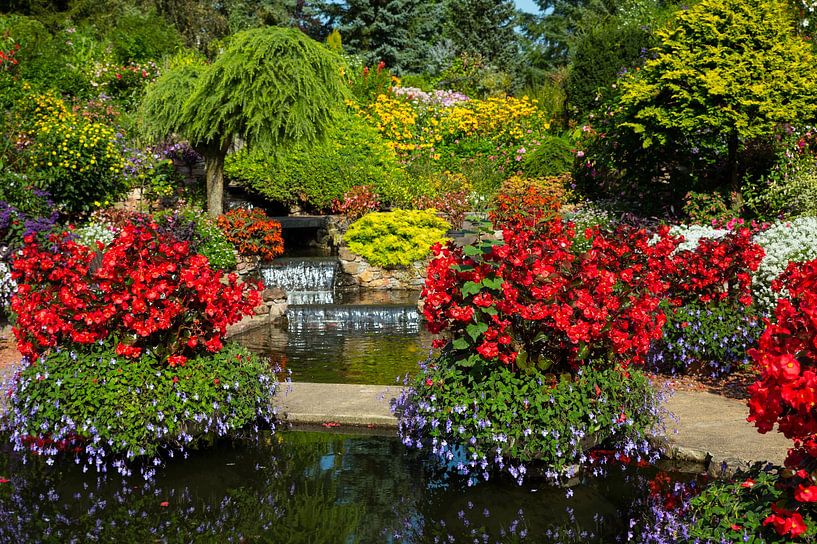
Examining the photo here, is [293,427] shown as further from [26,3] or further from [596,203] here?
[26,3]

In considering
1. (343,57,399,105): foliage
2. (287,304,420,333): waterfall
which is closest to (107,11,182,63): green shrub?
(343,57,399,105): foliage

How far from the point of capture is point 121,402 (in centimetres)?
461

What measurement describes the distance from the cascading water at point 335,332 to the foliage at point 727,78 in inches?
189

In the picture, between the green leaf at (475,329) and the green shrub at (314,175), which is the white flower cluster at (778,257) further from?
the green shrub at (314,175)

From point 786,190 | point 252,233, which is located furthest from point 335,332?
point 786,190

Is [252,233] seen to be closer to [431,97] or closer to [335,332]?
[335,332]

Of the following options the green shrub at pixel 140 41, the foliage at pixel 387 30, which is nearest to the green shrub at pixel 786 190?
the green shrub at pixel 140 41

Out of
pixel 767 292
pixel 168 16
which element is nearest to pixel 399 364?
pixel 767 292

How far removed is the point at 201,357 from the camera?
499 centimetres

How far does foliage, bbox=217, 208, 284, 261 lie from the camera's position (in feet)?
42.9

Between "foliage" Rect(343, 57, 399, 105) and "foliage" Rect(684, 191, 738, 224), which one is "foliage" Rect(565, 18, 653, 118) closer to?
"foliage" Rect(343, 57, 399, 105)

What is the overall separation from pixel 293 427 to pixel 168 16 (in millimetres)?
26542

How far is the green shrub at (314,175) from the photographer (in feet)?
51.6

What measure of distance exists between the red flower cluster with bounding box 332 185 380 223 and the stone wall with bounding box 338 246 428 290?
144 cm
